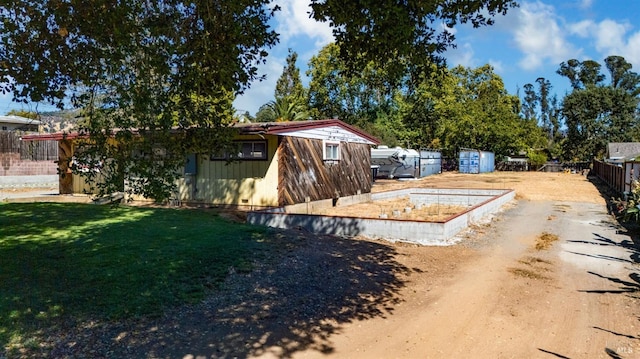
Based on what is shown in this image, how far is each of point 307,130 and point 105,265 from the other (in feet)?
35.2

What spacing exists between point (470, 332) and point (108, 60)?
551 cm

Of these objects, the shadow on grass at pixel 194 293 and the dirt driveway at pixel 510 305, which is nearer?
the shadow on grass at pixel 194 293

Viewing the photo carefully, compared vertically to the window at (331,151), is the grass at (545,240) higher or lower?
lower

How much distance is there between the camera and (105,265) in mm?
6469

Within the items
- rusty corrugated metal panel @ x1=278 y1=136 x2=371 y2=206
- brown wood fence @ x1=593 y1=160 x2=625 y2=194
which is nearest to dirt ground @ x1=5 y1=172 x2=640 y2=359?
rusty corrugated metal panel @ x1=278 y1=136 x2=371 y2=206

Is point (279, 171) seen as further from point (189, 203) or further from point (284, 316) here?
point (284, 316)

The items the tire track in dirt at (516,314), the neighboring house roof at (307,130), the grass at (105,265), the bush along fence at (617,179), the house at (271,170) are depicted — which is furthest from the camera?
the bush along fence at (617,179)

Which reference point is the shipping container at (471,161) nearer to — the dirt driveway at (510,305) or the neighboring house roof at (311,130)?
the neighboring house roof at (311,130)

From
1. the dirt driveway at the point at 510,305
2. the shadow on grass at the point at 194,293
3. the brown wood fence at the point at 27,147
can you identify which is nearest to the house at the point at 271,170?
the shadow on grass at the point at 194,293

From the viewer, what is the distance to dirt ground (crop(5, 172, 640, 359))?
458 cm

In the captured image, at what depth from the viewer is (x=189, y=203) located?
1642cm

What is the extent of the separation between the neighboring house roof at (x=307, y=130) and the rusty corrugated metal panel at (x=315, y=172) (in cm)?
26

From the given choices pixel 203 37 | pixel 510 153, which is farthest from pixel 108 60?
pixel 510 153

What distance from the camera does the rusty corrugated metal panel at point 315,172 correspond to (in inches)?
604
